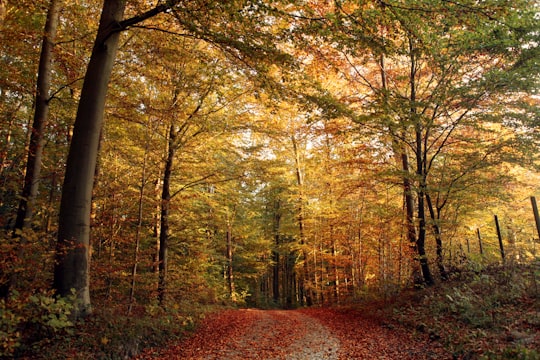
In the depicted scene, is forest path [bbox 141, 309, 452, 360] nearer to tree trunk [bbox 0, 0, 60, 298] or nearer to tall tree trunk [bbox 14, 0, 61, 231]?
tree trunk [bbox 0, 0, 60, 298]

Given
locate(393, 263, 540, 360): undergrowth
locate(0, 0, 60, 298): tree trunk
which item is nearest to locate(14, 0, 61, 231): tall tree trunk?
locate(0, 0, 60, 298): tree trunk

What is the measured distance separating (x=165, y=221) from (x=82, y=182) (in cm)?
413

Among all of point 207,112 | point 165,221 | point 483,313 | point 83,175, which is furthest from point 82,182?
point 483,313

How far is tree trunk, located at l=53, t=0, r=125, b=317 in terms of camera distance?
5.45 m

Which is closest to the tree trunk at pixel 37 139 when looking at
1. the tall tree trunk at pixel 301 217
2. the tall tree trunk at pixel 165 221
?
the tall tree trunk at pixel 165 221

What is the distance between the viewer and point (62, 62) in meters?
7.93

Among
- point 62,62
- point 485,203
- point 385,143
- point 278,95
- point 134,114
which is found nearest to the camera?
point 278,95

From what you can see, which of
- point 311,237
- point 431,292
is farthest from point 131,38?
point 311,237

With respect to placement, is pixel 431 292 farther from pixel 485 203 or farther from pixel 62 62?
pixel 62 62

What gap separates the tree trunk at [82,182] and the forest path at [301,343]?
6.51 ft

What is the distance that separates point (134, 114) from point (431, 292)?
9522 mm

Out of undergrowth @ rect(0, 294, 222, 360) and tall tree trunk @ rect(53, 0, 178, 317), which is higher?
tall tree trunk @ rect(53, 0, 178, 317)

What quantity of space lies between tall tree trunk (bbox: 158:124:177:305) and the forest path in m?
1.61

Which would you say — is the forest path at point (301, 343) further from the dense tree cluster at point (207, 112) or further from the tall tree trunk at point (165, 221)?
the dense tree cluster at point (207, 112)
